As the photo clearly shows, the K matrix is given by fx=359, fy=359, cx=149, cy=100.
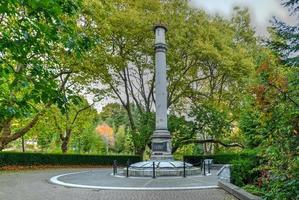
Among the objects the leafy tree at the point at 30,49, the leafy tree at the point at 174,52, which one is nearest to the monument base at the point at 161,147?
the leafy tree at the point at 174,52

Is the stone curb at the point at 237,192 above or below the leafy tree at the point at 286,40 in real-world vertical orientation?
below

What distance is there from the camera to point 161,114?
2370 centimetres

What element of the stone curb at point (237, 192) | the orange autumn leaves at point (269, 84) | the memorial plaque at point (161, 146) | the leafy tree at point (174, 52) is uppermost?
the leafy tree at point (174, 52)

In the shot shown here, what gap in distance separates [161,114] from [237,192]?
13280 mm

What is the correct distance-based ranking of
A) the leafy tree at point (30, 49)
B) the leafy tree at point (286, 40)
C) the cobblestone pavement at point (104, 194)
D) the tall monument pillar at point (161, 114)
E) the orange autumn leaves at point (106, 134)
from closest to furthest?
the leafy tree at point (30, 49) → the leafy tree at point (286, 40) → the cobblestone pavement at point (104, 194) → the tall monument pillar at point (161, 114) → the orange autumn leaves at point (106, 134)

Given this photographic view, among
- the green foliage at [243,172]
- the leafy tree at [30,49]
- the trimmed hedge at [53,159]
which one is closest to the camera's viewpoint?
the leafy tree at [30,49]

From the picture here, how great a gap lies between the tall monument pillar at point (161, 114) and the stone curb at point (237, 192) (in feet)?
30.6

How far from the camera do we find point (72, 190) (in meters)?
13.9

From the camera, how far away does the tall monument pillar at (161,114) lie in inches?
906

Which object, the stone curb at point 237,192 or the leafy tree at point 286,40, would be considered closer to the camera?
the leafy tree at point 286,40

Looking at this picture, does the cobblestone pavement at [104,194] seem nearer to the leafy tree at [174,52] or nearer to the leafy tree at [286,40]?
the leafy tree at [286,40]

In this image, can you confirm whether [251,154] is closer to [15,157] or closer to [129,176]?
[129,176]

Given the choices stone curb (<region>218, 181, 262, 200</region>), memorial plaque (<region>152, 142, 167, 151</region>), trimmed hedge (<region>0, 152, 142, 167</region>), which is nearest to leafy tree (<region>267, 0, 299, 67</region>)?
stone curb (<region>218, 181, 262, 200</region>)

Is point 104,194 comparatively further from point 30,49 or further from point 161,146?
point 161,146
